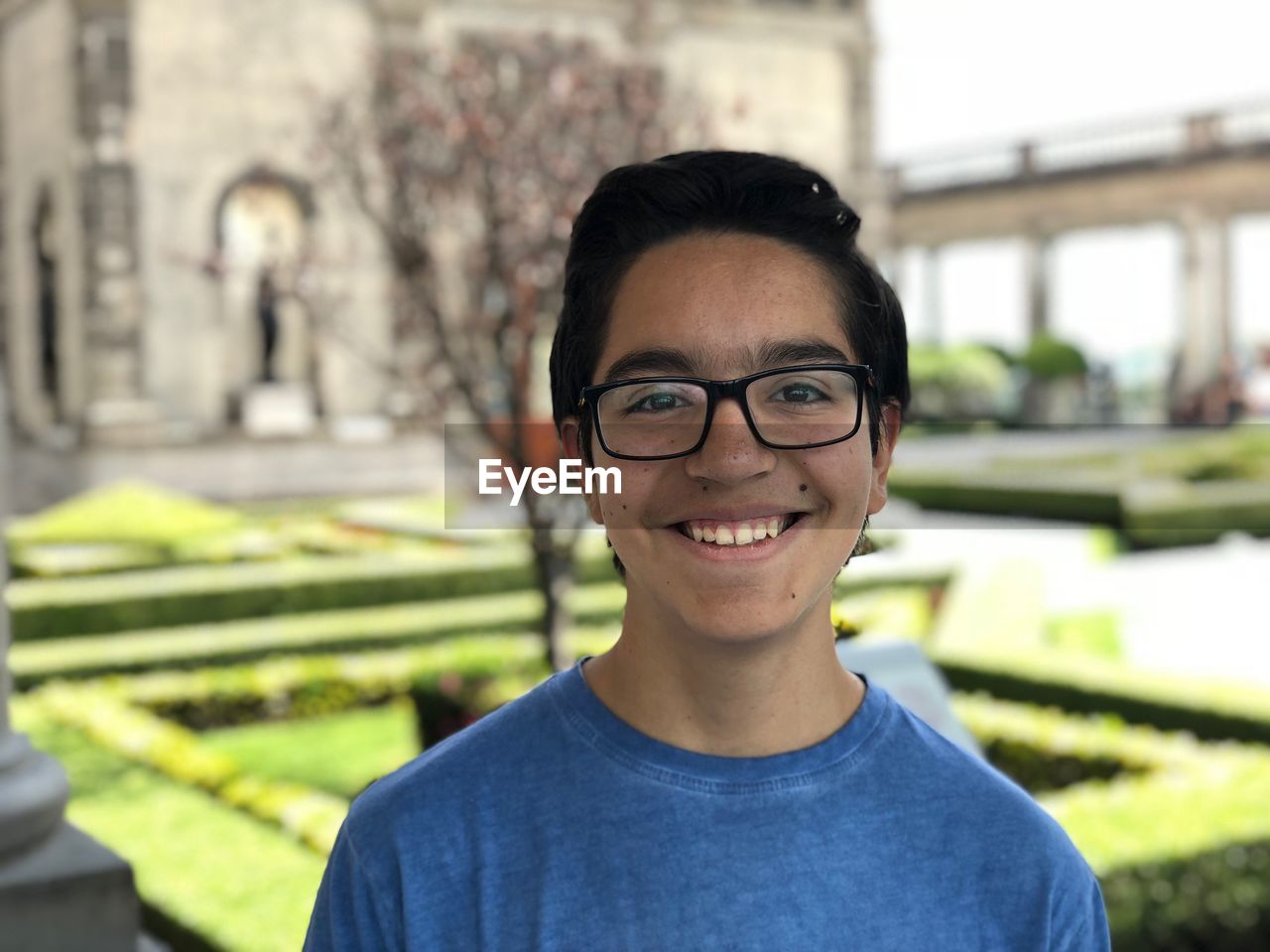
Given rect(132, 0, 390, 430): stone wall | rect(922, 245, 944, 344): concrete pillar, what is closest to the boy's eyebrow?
rect(132, 0, 390, 430): stone wall

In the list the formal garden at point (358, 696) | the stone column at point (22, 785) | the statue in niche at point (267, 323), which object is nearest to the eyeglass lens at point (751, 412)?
the formal garden at point (358, 696)

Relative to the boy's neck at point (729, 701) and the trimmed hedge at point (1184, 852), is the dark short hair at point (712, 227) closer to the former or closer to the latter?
the boy's neck at point (729, 701)

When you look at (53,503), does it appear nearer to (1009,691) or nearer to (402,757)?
(402,757)

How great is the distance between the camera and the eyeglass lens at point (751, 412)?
1.44 meters

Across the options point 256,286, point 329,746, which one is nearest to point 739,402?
point 329,746

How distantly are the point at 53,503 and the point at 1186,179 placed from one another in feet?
70.8

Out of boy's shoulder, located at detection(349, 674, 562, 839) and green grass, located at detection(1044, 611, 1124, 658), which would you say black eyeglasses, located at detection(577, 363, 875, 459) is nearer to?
boy's shoulder, located at detection(349, 674, 562, 839)

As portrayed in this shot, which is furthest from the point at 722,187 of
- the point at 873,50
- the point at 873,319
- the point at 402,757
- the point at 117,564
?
the point at 873,50

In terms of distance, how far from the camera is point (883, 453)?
1611mm

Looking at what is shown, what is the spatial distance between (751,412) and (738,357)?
0.06 meters

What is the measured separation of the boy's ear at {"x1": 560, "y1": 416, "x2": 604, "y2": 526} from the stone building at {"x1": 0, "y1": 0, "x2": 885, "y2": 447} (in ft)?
55.1

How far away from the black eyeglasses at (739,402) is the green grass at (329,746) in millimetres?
6083

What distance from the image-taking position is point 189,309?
19359 mm

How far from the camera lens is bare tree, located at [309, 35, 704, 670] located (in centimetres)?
794
